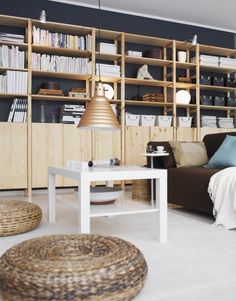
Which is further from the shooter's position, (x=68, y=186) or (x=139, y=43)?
(x=139, y=43)

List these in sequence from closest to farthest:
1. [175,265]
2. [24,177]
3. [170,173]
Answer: [175,265] → [170,173] → [24,177]

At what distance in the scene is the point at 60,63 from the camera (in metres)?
4.79

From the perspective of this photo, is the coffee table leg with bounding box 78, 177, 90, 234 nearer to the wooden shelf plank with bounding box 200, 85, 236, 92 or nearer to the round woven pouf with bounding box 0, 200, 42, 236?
the round woven pouf with bounding box 0, 200, 42, 236

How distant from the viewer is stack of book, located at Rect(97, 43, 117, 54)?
4973 mm

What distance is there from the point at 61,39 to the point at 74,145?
1.49m

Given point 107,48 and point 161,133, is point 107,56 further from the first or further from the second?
point 161,133

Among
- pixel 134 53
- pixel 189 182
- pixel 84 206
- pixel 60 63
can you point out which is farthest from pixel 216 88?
pixel 84 206

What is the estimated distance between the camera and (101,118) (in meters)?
2.76

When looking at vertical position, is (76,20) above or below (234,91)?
above

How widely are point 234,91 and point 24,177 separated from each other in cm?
394

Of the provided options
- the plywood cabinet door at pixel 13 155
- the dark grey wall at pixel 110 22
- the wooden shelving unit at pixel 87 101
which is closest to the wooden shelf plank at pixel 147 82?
the wooden shelving unit at pixel 87 101

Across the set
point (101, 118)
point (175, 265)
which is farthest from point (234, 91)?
point (175, 265)

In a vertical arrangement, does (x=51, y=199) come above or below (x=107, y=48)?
below

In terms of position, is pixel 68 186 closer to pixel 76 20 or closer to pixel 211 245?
pixel 76 20
